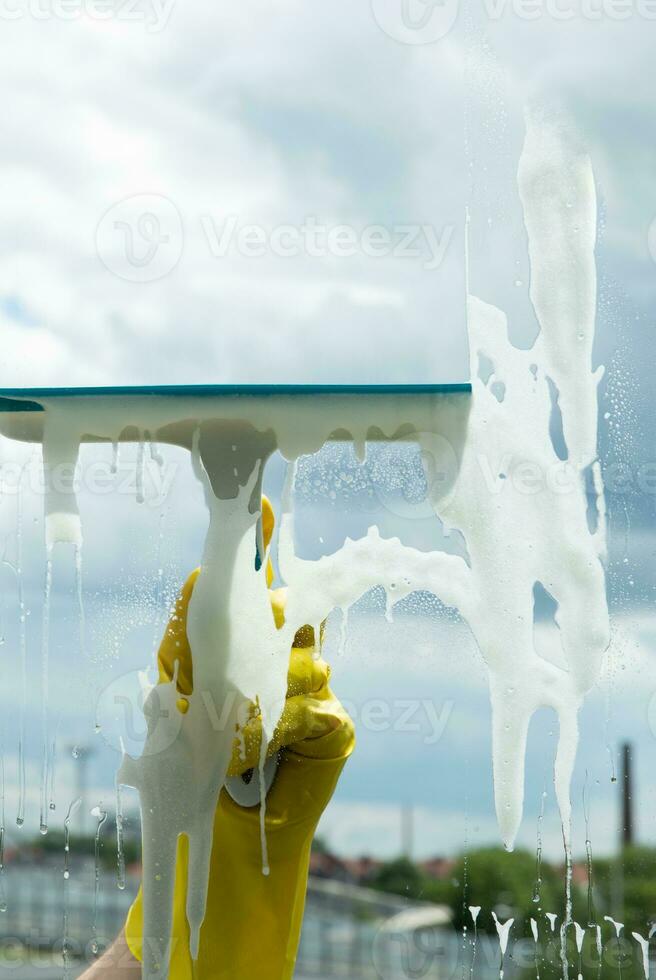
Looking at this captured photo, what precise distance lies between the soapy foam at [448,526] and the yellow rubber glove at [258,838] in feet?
0.06

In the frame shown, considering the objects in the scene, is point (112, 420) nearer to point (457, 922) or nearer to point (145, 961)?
point (145, 961)

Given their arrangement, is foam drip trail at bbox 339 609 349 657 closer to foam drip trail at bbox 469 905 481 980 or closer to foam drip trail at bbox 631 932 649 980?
foam drip trail at bbox 469 905 481 980

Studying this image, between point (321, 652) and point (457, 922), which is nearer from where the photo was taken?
point (321, 652)

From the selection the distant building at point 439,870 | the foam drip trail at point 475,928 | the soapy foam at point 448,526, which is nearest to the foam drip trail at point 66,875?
the soapy foam at point 448,526

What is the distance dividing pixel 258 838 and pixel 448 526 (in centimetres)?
53

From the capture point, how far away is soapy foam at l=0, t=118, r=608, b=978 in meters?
1.71

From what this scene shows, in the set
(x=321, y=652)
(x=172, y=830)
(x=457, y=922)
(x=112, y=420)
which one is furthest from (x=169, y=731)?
(x=457, y=922)

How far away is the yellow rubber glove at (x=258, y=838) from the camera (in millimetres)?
1712

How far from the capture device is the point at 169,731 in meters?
1.71

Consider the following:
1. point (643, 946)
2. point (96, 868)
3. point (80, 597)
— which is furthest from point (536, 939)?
point (80, 597)

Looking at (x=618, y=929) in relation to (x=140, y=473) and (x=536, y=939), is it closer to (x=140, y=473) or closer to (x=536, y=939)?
(x=536, y=939)

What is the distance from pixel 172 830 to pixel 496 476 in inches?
27.6

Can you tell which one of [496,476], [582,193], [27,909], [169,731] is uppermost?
[582,193]

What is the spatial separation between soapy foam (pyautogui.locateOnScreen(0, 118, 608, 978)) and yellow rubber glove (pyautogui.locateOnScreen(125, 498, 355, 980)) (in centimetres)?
2
